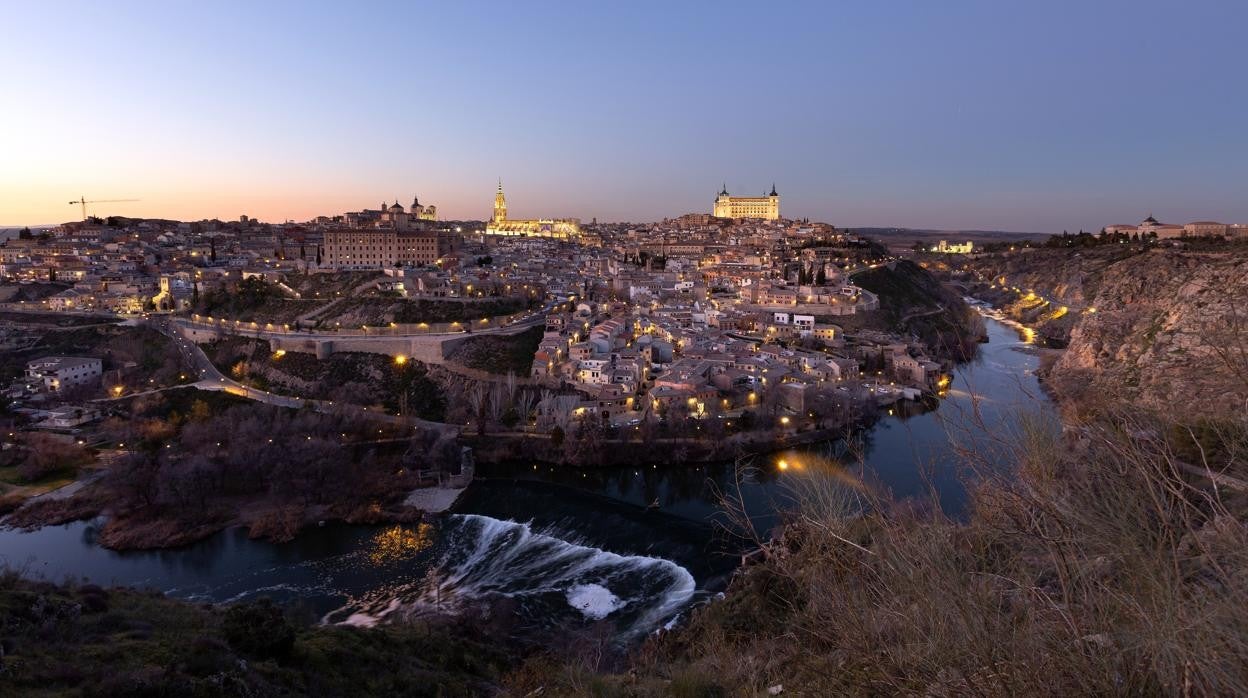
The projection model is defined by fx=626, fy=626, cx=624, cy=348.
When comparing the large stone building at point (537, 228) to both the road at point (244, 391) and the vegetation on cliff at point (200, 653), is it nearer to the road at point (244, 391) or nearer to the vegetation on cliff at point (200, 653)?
the road at point (244, 391)

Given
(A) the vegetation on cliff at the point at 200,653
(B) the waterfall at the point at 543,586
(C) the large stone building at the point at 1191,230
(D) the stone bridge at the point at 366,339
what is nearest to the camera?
(A) the vegetation on cliff at the point at 200,653

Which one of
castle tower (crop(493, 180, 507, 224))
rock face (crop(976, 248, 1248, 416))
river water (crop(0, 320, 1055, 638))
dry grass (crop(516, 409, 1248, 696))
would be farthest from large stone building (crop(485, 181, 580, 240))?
dry grass (crop(516, 409, 1248, 696))

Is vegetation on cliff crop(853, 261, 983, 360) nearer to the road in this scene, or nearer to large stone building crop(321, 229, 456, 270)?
the road

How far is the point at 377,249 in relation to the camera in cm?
2695

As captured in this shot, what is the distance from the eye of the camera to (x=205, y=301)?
853 inches

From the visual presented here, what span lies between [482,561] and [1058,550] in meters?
8.79

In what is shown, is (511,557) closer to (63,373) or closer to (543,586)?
(543,586)

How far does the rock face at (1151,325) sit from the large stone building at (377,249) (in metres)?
23.6

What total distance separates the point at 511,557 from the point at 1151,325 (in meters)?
13.3

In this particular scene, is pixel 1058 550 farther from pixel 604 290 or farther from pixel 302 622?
pixel 604 290

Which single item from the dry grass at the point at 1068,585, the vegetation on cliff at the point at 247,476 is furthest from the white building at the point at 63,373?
the dry grass at the point at 1068,585

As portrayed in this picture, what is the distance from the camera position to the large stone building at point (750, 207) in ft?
208

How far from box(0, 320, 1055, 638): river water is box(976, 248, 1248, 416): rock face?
2.99m

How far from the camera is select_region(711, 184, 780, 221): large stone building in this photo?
63312mm
